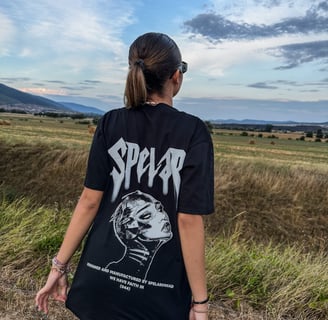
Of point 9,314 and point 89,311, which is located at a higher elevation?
point 89,311

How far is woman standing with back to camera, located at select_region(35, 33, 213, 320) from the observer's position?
1.56 metres

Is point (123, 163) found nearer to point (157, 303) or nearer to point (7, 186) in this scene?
point (157, 303)

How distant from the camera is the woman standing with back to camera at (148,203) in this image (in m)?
1.56

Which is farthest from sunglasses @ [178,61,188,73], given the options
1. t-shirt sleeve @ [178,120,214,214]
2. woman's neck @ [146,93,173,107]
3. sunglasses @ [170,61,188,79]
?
t-shirt sleeve @ [178,120,214,214]

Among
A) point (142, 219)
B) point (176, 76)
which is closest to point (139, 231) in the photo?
point (142, 219)

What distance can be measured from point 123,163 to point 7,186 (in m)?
15.1

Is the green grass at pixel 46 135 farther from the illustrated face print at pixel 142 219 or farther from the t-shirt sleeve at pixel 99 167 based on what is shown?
the illustrated face print at pixel 142 219

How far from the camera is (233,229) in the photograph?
12.6 metres

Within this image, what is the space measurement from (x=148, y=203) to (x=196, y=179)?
8.4 inches

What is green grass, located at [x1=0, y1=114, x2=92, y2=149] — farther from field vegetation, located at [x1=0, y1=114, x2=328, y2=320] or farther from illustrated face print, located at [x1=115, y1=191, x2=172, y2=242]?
illustrated face print, located at [x1=115, y1=191, x2=172, y2=242]

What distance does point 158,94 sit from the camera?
167 cm

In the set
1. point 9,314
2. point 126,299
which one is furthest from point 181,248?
point 9,314

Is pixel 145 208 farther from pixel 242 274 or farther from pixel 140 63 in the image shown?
pixel 242 274

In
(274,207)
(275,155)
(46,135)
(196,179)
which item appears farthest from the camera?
(275,155)
